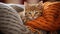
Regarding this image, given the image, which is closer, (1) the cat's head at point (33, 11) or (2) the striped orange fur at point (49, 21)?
(2) the striped orange fur at point (49, 21)

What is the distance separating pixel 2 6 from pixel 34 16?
2.58 feet

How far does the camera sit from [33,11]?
5.73 ft

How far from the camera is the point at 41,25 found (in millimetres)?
1452

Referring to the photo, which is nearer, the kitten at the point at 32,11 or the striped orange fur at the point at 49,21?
the striped orange fur at the point at 49,21

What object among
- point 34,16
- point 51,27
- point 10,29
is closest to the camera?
point 10,29

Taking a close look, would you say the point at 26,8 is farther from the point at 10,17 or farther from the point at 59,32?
the point at 10,17

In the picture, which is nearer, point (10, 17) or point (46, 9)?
point (10, 17)

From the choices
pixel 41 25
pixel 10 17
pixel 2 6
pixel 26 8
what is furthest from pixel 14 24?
pixel 26 8

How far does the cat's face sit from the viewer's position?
1695 millimetres

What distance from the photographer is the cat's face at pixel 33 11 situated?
1695 mm

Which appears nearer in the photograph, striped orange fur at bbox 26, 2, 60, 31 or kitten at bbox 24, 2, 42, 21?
striped orange fur at bbox 26, 2, 60, 31

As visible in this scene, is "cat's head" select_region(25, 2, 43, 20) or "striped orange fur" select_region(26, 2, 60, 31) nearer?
"striped orange fur" select_region(26, 2, 60, 31)

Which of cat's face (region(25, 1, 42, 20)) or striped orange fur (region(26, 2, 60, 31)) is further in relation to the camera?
cat's face (region(25, 1, 42, 20))

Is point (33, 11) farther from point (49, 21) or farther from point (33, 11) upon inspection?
point (49, 21)
